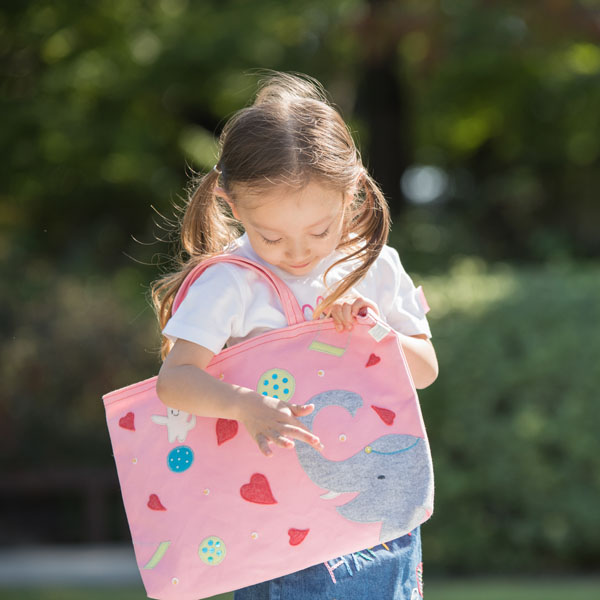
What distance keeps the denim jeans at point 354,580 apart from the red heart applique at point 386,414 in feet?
0.88

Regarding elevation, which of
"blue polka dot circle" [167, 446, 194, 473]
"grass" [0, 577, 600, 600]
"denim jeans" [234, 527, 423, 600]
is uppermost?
"blue polka dot circle" [167, 446, 194, 473]

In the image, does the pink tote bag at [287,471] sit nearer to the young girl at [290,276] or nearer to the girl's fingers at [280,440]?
the young girl at [290,276]

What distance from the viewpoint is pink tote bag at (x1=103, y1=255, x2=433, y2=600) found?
1929 mm

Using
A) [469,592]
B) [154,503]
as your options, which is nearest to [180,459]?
[154,503]

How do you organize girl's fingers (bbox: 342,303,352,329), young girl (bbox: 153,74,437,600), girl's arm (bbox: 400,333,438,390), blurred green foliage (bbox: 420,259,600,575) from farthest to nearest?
blurred green foliage (bbox: 420,259,600,575) → girl's arm (bbox: 400,333,438,390) → girl's fingers (bbox: 342,303,352,329) → young girl (bbox: 153,74,437,600)

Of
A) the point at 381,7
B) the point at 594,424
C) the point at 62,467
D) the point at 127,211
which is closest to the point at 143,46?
the point at 381,7

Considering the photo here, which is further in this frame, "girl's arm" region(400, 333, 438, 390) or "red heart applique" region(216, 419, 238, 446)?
"girl's arm" region(400, 333, 438, 390)

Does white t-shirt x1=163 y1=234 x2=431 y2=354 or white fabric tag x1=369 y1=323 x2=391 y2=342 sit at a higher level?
white t-shirt x1=163 y1=234 x2=431 y2=354

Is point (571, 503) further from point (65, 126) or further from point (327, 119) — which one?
point (65, 126)

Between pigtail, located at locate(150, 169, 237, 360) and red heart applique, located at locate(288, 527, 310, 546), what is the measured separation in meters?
0.49

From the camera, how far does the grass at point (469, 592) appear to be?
207 inches

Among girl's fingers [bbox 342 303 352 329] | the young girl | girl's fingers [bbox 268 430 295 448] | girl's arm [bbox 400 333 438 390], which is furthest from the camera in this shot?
girl's arm [bbox 400 333 438 390]

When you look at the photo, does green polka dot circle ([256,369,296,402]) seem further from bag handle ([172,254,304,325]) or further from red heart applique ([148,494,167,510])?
red heart applique ([148,494,167,510])

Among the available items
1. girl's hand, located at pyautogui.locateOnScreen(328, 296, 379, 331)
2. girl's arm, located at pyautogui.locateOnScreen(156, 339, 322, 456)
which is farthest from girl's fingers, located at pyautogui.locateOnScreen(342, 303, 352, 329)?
girl's arm, located at pyautogui.locateOnScreen(156, 339, 322, 456)
